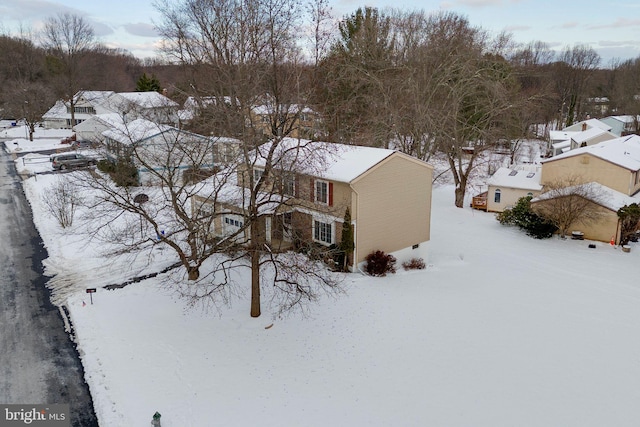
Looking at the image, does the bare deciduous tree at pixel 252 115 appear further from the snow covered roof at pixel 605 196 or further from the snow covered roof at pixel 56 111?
the snow covered roof at pixel 56 111

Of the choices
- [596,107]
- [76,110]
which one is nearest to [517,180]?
[76,110]

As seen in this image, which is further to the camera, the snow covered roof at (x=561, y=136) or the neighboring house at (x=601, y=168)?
the snow covered roof at (x=561, y=136)

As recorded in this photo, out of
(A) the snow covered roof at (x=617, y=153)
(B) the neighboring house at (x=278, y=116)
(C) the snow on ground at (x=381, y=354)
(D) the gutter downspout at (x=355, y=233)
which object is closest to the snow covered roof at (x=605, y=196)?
(A) the snow covered roof at (x=617, y=153)

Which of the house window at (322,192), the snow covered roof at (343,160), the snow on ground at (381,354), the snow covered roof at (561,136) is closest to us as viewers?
the snow on ground at (381,354)

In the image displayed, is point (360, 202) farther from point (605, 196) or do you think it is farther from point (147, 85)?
point (147, 85)

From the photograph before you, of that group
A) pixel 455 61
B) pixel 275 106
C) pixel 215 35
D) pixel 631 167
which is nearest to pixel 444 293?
pixel 275 106
